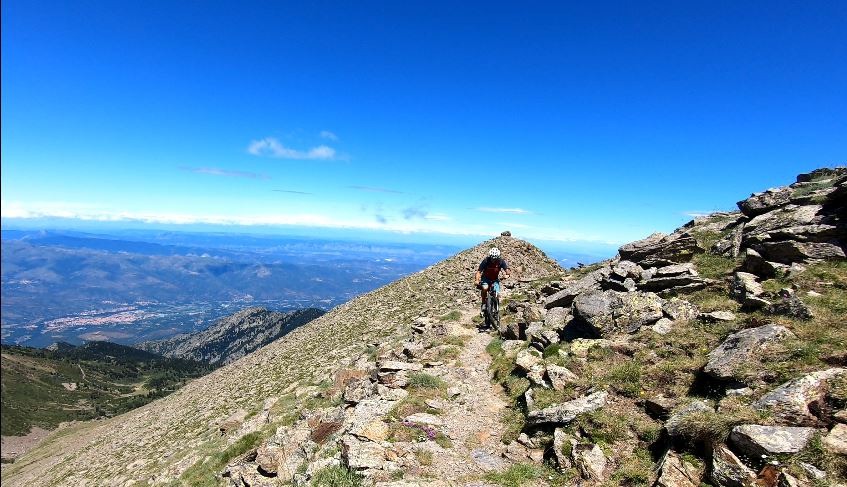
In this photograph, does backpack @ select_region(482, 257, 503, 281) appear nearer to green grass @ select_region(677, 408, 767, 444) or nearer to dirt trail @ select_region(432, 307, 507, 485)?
dirt trail @ select_region(432, 307, 507, 485)

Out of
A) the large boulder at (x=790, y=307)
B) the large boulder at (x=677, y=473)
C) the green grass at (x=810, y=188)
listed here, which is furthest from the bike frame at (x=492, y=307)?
the green grass at (x=810, y=188)

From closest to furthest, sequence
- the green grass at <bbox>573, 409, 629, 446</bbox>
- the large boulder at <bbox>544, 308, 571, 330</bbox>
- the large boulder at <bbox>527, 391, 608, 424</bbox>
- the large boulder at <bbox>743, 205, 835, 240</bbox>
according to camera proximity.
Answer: the green grass at <bbox>573, 409, 629, 446</bbox>
the large boulder at <bbox>527, 391, 608, 424</bbox>
the large boulder at <bbox>743, 205, 835, 240</bbox>
the large boulder at <bbox>544, 308, 571, 330</bbox>

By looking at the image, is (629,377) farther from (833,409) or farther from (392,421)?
(392,421)

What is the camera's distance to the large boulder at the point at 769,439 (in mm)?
8070

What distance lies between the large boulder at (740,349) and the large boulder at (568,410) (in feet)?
10.1

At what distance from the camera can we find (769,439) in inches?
325

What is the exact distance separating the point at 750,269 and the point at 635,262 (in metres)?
6.09

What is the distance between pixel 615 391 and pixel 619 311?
491 cm

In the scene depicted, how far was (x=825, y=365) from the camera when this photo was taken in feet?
33.2

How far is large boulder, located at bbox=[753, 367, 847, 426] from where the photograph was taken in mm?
8797

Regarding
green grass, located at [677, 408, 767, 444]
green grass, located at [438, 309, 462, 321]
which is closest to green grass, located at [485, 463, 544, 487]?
green grass, located at [677, 408, 767, 444]

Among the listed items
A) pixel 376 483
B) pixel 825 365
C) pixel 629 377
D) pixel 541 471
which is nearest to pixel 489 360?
pixel 629 377

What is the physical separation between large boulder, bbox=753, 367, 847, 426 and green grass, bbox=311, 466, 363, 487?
992 centimetres

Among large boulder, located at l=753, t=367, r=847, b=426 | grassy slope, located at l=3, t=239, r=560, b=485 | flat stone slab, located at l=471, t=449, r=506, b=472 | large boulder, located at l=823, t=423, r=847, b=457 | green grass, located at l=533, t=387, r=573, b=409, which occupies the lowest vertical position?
grassy slope, located at l=3, t=239, r=560, b=485
